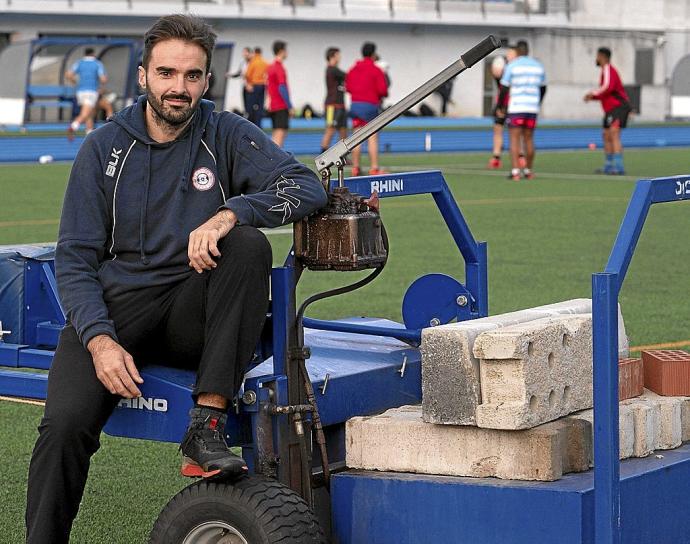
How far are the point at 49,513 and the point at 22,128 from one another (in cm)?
3146

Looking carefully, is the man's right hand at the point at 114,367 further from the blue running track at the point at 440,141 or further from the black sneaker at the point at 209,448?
the blue running track at the point at 440,141

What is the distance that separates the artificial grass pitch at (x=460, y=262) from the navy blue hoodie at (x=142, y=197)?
3.68 ft

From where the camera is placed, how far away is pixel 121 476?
5934 mm

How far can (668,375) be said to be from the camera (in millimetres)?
4617

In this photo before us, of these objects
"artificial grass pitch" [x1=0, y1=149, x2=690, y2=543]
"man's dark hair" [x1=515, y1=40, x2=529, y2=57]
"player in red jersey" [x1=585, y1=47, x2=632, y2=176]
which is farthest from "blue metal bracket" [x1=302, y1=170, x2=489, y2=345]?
"player in red jersey" [x1=585, y1=47, x2=632, y2=176]

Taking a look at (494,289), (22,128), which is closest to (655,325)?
(494,289)

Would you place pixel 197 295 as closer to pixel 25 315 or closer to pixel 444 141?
pixel 25 315

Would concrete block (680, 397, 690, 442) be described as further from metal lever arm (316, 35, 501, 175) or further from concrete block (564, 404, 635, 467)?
metal lever arm (316, 35, 501, 175)

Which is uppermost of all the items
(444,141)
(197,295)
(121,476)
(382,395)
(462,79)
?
(462,79)

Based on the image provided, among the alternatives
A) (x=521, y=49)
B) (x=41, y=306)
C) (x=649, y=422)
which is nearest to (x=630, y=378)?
(x=649, y=422)

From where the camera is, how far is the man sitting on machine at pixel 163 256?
4.07 metres

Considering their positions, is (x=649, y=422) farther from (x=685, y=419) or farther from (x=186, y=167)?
(x=186, y=167)

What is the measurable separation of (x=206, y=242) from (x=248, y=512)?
2.31 ft

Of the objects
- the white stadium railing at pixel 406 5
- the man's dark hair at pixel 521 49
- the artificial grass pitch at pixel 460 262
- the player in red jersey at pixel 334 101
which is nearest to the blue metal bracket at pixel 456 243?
the artificial grass pitch at pixel 460 262
